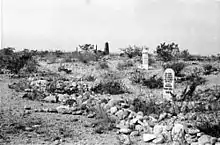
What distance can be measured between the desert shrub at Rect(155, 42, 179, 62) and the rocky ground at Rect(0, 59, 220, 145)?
35.3 feet

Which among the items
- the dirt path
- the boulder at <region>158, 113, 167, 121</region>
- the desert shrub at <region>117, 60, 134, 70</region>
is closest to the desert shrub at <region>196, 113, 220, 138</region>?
the boulder at <region>158, 113, 167, 121</region>

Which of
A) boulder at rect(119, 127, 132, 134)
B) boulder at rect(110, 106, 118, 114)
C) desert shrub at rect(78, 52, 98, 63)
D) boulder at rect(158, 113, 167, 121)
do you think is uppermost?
desert shrub at rect(78, 52, 98, 63)

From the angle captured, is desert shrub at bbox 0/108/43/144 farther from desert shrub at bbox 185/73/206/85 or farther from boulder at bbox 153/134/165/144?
desert shrub at bbox 185/73/206/85

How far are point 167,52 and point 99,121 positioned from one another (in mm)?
13868

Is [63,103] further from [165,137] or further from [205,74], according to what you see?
[205,74]

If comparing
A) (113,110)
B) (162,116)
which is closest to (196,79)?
(113,110)

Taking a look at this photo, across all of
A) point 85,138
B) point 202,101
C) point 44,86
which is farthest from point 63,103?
point 202,101

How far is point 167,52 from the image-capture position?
20.0 m

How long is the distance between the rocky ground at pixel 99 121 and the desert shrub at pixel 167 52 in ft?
35.3

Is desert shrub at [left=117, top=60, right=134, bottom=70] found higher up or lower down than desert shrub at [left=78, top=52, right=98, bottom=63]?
lower down

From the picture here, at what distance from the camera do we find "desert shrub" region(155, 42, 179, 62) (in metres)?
19.8

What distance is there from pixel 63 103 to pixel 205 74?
7903mm

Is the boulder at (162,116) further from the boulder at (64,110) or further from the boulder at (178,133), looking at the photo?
the boulder at (64,110)

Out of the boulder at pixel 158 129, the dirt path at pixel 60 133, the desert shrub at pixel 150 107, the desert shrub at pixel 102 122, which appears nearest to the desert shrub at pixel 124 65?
the desert shrub at pixel 150 107
